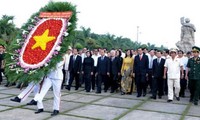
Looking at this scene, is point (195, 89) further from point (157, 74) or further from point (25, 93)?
point (25, 93)

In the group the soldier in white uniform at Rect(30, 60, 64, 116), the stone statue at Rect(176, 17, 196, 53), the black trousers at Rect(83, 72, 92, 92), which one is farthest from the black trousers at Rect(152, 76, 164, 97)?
the stone statue at Rect(176, 17, 196, 53)

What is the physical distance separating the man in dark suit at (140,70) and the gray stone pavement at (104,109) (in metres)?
0.82

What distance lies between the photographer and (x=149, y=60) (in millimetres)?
11062

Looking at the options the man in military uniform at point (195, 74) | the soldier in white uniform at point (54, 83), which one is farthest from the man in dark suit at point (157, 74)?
the soldier in white uniform at point (54, 83)

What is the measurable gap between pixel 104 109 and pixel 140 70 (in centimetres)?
316

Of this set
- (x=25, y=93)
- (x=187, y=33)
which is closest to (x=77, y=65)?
(x=25, y=93)

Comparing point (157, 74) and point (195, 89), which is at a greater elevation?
point (157, 74)

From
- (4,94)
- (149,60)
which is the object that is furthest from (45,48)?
(149,60)

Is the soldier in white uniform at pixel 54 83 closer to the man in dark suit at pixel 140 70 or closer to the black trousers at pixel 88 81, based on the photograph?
the man in dark suit at pixel 140 70

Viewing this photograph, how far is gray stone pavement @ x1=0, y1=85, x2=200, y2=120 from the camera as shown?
254 inches

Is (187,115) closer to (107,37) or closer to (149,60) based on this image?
(149,60)

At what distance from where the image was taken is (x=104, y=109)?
742cm

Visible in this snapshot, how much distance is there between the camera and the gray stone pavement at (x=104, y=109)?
6439mm

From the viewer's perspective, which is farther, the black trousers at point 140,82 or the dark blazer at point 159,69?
the black trousers at point 140,82
